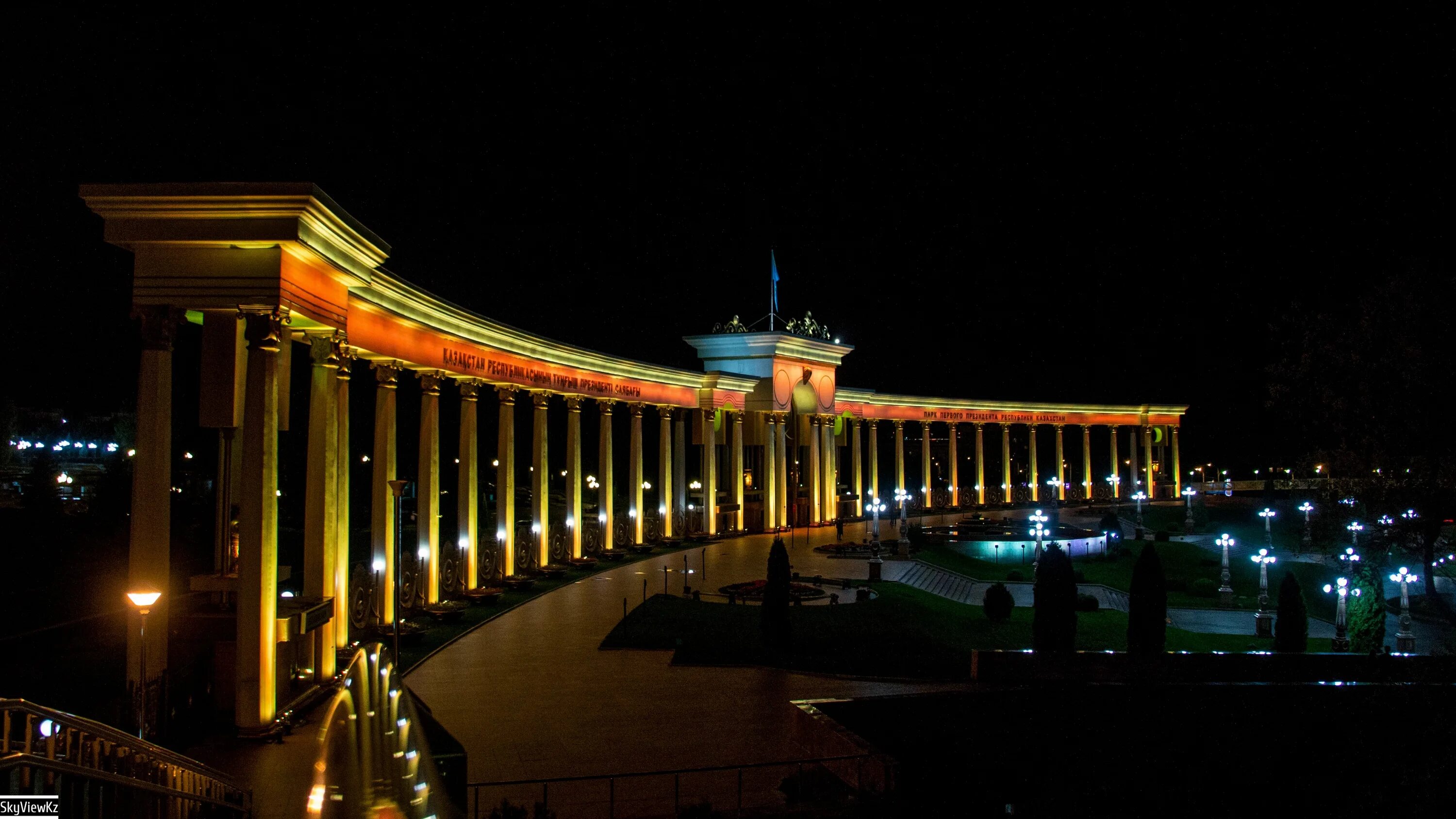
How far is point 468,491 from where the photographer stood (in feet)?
80.3

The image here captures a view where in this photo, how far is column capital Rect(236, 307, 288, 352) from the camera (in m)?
13.5

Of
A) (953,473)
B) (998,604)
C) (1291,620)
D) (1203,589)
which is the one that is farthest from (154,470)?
(953,473)

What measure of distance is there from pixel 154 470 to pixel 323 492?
272cm

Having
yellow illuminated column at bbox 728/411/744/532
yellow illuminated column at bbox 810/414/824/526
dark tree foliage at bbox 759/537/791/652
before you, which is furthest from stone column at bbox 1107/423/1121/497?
dark tree foliage at bbox 759/537/791/652

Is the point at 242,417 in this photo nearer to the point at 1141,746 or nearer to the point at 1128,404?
the point at 1141,746

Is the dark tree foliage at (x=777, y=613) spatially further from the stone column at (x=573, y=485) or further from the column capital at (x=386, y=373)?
the stone column at (x=573, y=485)

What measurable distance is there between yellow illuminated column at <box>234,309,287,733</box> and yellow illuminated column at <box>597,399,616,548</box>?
19.3 m

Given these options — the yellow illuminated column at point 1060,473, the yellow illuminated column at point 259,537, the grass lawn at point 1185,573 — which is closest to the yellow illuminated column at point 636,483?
the grass lawn at point 1185,573

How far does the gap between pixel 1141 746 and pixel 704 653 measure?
25.6ft

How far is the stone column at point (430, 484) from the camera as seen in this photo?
21.8 m

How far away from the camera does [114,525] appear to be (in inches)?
1339

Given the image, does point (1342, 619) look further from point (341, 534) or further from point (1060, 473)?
point (1060, 473)

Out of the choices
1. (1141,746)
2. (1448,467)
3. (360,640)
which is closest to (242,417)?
(360,640)

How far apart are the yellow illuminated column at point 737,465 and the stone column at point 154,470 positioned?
2952cm
